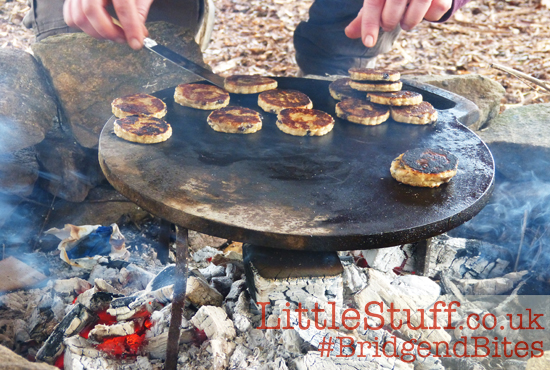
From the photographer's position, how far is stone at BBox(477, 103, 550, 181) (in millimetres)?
3311

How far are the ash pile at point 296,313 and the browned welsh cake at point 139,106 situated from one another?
Answer: 2.85ft

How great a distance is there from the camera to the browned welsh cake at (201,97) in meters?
2.51

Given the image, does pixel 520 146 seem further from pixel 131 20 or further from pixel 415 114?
pixel 131 20

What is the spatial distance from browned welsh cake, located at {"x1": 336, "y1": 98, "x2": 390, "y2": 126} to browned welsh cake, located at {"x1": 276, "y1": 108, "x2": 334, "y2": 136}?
0.12m

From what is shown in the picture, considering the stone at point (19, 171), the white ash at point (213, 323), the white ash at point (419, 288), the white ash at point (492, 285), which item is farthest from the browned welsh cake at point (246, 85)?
the white ash at point (492, 285)

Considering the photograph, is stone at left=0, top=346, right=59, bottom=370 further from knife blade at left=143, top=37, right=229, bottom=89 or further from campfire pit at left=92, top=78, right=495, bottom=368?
knife blade at left=143, top=37, right=229, bottom=89

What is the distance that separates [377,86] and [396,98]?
7.3 inches

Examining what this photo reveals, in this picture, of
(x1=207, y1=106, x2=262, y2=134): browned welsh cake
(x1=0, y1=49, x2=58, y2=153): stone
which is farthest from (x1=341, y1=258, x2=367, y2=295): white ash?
(x1=0, y1=49, x2=58, y2=153): stone

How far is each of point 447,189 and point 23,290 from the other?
2393mm

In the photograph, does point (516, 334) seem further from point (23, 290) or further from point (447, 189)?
point (23, 290)

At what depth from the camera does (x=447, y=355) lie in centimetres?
231

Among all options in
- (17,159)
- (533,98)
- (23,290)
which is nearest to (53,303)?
(23,290)

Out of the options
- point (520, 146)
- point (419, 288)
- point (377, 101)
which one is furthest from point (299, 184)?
point (520, 146)

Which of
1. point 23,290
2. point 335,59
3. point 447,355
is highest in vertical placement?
point 335,59
